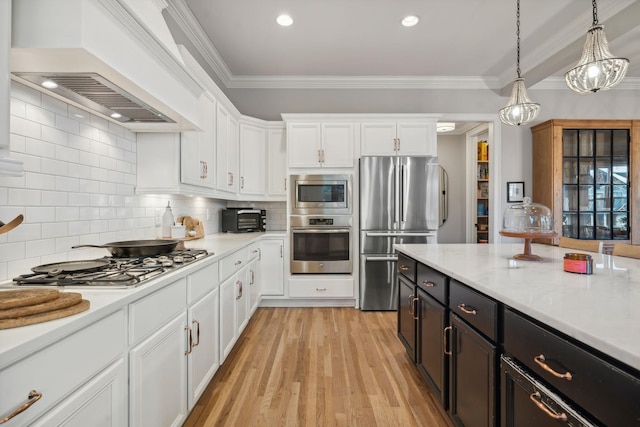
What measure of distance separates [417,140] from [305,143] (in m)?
1.34

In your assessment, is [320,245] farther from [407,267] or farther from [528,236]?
[528,236]

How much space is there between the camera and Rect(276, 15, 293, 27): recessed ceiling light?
2873 mm

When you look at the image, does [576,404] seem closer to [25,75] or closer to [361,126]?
[25,75]

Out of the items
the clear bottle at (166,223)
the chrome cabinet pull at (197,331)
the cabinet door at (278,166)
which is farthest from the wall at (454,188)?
the chrome cabinet pull at (197,331)

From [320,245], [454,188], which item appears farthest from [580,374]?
[454,188]

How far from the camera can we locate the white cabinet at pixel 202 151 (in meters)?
2.36

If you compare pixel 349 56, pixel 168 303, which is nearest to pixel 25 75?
pixel 168 303

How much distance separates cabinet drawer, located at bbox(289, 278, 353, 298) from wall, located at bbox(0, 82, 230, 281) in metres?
1.91

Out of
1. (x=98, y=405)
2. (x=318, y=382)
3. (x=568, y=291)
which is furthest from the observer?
(x=318, y=382)

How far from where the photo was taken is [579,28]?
3.02m

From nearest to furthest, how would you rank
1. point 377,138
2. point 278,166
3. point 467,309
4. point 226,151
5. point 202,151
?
point 467,309 < point 202,151 < point 226,151 < point 377,138 < point 278,166

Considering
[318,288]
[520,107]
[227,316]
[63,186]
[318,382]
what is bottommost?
[318,382]

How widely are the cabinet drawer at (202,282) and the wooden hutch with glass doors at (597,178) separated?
3907 millimetres

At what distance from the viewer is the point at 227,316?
2355 mm
